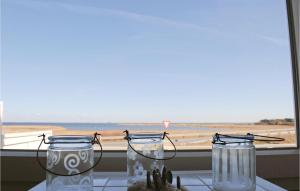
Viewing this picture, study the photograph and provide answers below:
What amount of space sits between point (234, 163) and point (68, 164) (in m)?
0.48

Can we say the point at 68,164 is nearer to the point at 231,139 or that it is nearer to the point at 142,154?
the point at 142,154

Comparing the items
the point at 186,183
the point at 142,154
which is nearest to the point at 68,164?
the point at 142,154

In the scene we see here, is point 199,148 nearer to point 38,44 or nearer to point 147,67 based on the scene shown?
point 147,67

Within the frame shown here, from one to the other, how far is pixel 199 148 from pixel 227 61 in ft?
2.60

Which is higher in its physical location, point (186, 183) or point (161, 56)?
point (161, 56)

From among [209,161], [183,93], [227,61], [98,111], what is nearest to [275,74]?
[227,61]

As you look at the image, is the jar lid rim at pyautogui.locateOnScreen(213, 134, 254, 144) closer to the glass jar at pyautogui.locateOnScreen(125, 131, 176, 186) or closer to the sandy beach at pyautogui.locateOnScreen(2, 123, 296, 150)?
the glass jar at pyautogui.locateOnScreen(125, 131, 176, 186)

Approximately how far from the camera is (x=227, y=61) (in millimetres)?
2197

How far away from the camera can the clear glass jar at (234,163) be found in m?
0.96

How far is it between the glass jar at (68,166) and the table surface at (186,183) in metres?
0.08

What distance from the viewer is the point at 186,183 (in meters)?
1.08

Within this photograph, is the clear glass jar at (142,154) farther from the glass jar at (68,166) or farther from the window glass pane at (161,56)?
the window glass pane at (161,56)

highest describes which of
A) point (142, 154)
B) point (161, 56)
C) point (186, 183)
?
point (161, 56)

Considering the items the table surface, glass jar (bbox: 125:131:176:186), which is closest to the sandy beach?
the table surface
